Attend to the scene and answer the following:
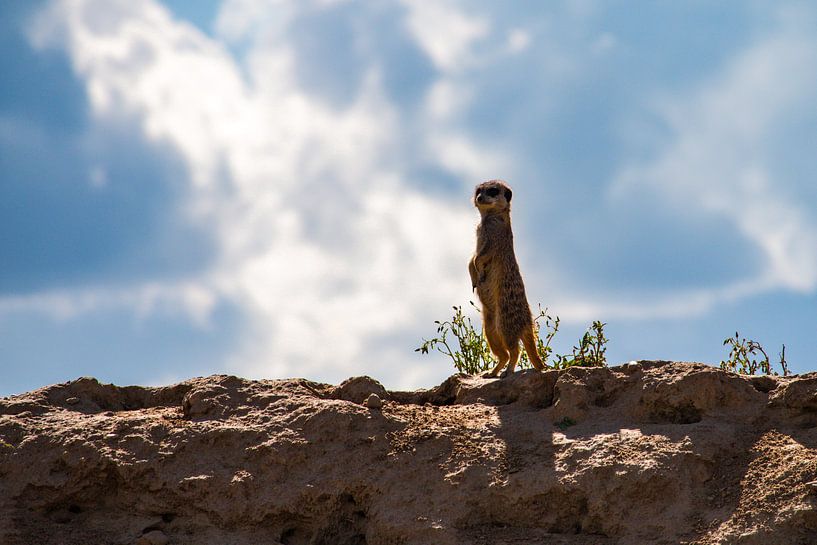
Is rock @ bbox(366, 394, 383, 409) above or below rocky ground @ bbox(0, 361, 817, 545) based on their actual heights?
above

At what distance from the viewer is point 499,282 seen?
705 cm

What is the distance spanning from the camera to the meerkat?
674cm

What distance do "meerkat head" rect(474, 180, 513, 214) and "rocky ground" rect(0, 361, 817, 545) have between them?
207cm

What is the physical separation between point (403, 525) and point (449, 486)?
337 millimetres

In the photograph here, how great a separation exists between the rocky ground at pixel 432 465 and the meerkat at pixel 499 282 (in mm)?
988

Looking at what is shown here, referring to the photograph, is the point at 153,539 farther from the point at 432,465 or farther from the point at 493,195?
the point at 493,195

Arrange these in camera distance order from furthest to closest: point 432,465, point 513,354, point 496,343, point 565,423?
1. point 496,343
2. point 513,354
3. point 565,423
4. point 432,465

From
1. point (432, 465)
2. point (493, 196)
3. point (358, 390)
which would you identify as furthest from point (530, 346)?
point (432, 465)

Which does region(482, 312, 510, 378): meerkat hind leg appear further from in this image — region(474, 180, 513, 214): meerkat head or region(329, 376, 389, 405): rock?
region(329, 376, 389, 405): rock

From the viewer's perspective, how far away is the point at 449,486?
16.6 feet

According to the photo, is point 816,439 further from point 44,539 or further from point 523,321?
point 44,539

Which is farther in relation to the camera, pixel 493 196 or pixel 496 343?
pixel 493 196

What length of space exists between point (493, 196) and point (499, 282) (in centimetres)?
81

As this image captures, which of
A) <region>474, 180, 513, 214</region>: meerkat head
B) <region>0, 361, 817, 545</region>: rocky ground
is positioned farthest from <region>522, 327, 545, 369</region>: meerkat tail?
<region>474, 180, 513, 214</region>: meerkat head
